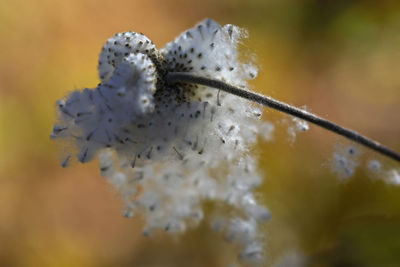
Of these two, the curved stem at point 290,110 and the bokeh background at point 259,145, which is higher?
the bokeh background at point 259,145

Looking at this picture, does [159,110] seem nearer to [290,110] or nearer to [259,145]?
[290,110]

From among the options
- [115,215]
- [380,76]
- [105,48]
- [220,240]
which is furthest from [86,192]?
[380,76]

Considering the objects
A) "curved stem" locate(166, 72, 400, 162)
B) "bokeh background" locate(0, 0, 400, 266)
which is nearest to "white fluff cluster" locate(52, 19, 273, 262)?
"curved stem" locate(166, 72, 400, 162)

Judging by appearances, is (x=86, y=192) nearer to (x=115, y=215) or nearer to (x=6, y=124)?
(x=115, y=215)

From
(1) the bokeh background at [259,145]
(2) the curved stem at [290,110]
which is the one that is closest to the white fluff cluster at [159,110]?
(2) the curved stem at [290,110]

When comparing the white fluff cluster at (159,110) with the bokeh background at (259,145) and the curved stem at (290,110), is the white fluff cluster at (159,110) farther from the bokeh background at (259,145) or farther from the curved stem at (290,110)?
the bokeh background at (259,145)

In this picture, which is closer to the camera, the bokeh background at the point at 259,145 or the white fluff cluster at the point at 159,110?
the white fluff cluster at the point at 159,110
